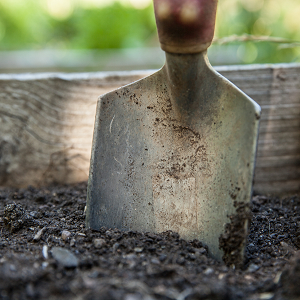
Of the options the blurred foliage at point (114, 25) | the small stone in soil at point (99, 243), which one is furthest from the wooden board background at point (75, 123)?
the blurred foliage at point (114, 25)

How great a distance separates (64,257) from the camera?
2.74 feet

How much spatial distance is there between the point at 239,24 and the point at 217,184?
8.81 ft

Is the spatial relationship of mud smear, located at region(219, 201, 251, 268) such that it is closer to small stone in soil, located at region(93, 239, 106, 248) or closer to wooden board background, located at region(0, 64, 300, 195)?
small stone in soil, located at region(93, 239, 106, 248)

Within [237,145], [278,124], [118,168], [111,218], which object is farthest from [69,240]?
[278,124]

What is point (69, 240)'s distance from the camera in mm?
956

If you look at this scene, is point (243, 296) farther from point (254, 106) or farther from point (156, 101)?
point (156, 101)

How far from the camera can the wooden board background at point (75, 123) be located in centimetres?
138

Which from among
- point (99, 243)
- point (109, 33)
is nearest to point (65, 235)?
point (99, 243)

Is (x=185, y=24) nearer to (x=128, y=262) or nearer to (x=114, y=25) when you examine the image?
(x=128, y=262)

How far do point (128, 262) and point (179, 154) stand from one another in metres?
0.37

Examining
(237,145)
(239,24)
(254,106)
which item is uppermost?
(239,24)

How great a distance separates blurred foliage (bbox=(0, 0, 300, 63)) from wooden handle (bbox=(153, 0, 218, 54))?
7.18 feet

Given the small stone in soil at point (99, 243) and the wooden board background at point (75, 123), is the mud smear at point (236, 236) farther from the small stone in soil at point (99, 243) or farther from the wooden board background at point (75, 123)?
the wooden board background at point (75, 123)

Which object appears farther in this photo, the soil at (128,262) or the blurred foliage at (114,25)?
the blurred foliage at (114,25)
